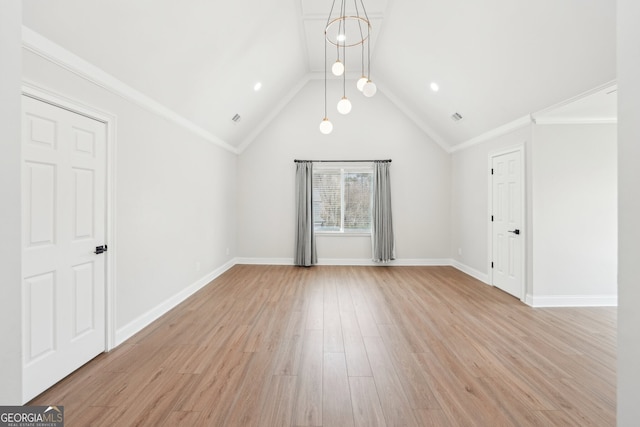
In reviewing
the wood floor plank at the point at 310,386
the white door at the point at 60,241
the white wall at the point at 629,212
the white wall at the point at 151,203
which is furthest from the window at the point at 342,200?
the white wall at the point at 629,212

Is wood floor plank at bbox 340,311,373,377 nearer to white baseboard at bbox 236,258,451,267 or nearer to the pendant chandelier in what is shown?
the pendant chandelier

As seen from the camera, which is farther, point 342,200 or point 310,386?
point 342,200

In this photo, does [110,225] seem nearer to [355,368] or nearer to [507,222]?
[355,368]

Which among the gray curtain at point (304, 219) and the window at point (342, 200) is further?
the window at point (342, 200)

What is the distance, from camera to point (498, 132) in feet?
14.5

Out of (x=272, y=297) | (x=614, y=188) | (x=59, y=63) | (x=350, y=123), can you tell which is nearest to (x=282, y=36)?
(x=350, y=123)

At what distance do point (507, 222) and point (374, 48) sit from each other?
12.0 feet

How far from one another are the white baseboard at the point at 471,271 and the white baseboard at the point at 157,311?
469 cm

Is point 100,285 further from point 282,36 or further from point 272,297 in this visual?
point 282,36

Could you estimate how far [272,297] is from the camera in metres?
4.07

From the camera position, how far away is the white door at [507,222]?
157 inches

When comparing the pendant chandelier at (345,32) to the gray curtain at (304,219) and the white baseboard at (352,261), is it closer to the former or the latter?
the gray curtain at (304,219)

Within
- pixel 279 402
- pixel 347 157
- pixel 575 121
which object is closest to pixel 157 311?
pixel 279 402

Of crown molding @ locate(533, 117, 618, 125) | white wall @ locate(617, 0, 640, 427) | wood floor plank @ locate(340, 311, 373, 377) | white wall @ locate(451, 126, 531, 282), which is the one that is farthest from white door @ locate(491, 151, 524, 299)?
white wall @ locate(617, 0, 640, 427)
